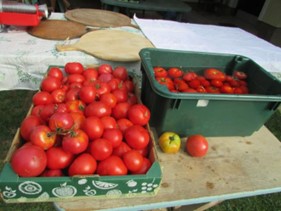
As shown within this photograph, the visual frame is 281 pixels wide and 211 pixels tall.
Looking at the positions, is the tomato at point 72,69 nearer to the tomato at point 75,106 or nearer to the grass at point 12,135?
the tomato at point 75,106

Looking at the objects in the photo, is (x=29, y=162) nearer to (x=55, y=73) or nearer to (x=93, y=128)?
(x=93, y=128)

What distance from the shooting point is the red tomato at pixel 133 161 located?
0.67 m

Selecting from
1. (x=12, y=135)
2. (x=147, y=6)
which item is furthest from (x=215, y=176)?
(x=147, y=6)

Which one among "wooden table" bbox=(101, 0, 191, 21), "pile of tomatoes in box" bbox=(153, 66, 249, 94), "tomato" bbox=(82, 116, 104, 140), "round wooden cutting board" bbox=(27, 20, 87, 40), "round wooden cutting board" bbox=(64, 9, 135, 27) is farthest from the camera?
"wooden table" bbox=(101, 0, 191, 21)

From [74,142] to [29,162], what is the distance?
122mm

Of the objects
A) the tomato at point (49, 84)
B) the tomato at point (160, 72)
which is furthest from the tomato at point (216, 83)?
the tomato at point (49, 84)

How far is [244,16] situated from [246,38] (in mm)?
4950

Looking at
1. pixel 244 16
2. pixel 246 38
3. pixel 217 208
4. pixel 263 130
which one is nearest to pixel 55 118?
pixel 263 130

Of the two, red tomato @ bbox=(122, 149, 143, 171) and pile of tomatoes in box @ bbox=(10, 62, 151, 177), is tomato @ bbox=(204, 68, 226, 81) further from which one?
red tomato @ bbox=(122, 149, 143, 171)

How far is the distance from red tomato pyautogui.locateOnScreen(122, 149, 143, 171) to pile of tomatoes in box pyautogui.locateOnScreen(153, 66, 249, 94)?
14.0 inches

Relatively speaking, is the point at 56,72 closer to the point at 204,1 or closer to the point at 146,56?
the point at 146,56

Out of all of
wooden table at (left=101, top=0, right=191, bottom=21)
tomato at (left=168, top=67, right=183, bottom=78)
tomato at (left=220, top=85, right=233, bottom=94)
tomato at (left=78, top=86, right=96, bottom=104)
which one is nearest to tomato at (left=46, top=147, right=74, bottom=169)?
tomato at (left=78, top=86, right=96, bottom=104)

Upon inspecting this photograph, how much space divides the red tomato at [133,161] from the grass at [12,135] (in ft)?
3.01

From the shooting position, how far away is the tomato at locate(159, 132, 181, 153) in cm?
81
